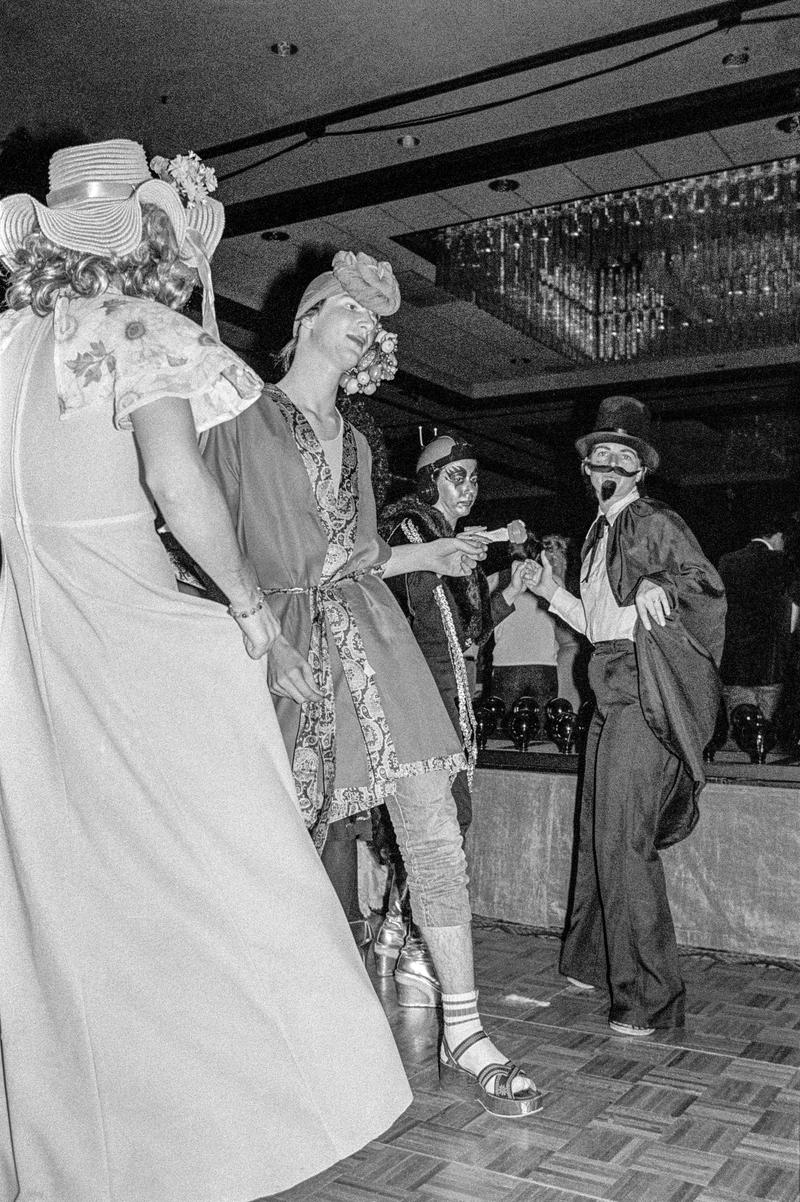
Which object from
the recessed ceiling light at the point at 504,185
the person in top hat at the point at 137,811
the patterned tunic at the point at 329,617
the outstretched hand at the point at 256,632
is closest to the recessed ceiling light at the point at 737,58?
the recessed ceiling light at the point at 504,185

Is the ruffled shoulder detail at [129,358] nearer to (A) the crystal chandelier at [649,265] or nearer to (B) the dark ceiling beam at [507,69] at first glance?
(B) the dark ceiling beam at [507,69]

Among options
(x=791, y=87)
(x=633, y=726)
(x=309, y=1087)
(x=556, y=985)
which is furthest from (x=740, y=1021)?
(x=791, y=87)

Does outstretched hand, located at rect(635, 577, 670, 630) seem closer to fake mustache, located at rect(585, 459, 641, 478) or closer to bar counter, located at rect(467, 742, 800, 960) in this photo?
fake mustache, located at rect(585, 459, 641, 478)

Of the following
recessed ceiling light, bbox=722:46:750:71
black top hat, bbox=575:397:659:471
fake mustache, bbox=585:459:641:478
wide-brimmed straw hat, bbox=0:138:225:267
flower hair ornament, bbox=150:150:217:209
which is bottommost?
fake mustache, bbox=585:459:641:478

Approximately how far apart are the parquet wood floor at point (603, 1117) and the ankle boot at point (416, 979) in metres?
0.05

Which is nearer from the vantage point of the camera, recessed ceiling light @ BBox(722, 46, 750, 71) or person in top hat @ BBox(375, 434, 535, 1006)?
person in top hat @ BBox(375, 434, 535, 1006)

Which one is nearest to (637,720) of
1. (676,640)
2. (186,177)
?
(676,640)

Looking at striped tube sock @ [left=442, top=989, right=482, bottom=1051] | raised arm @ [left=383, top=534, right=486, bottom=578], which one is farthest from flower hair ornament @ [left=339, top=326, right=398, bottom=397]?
striped tube sock @ [left=442, top=989, right=482, bottom=1051]

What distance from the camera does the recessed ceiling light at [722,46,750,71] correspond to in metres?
4.94

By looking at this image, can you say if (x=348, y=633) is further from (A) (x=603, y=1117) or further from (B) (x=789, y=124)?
(B) (x=789, y=124)

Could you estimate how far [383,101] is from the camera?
542 centimetres

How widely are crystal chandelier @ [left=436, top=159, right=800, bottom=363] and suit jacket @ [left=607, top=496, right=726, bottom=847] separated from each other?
3.91 metres

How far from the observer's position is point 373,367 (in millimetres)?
2412

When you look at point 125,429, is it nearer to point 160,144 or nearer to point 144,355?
point 144,355
